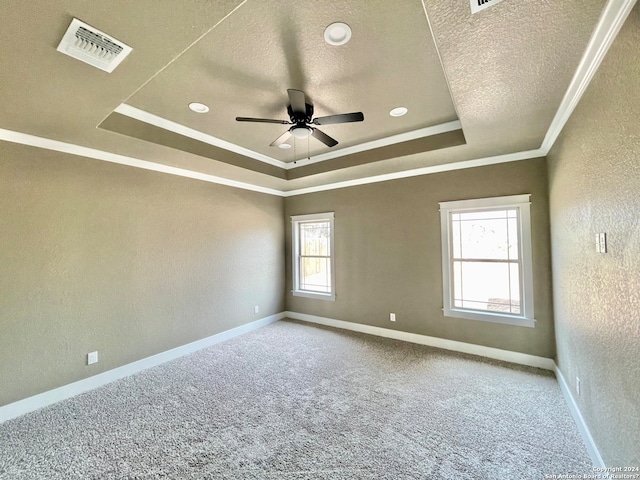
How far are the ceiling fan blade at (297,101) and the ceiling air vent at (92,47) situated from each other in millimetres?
1091

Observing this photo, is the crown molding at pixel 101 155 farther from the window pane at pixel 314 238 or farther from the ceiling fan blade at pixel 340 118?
the ceiling fan blade at pixel 340 118

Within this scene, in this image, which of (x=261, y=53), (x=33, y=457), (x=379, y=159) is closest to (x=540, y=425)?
(x=379, y=159)

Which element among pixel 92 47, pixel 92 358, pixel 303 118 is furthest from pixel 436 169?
pixel 92 358

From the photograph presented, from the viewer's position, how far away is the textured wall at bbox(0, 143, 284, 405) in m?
2.47

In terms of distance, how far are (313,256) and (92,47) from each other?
423 cm

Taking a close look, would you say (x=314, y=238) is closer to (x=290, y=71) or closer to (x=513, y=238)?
(x=513, y=238)

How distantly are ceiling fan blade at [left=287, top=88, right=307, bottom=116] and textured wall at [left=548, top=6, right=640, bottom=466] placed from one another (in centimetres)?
188

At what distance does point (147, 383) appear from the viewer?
115 inches

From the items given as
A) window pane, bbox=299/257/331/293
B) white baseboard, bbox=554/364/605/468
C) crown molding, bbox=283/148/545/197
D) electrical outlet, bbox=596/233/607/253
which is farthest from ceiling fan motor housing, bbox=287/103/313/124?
white baseboard, bbox=554/364/605/468

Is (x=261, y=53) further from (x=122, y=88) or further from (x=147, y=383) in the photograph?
(x=147, y=383)

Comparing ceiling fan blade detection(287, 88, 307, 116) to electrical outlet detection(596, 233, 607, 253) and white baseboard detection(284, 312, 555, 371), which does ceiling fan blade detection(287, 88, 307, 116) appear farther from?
white baseboard detection(284, 312, 555, 371)

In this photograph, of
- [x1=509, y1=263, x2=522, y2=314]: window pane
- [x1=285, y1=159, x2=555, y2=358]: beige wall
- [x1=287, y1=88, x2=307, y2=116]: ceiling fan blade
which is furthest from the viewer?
[x1=509, y1=263, x2=522, y2=314]: window pane

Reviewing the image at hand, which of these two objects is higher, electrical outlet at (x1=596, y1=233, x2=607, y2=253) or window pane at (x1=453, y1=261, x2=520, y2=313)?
electrical outlet at (x1=596, y1=233, x2=607, y2=253)

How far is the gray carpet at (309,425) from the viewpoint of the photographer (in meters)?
1.80
